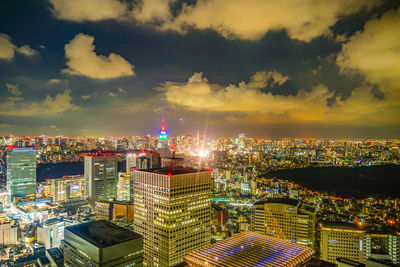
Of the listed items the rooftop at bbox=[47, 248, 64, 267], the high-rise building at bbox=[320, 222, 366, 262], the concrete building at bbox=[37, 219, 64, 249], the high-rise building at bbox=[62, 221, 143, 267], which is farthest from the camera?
the concrete building at bbox=[37, 219, 64, 249]

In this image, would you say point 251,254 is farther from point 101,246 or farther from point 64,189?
point 64,189

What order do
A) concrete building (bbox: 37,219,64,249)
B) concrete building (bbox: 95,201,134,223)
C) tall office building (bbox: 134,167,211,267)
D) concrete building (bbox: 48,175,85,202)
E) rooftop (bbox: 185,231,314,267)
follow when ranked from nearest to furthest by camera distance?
rooftop (bbox: 185,231,314,267), tall office building (bbox: 134,167,211,267), concrete building (bbox: 37,219,64,249), concrete building (bbox: 95,201,134,223), concrete building (bbox: 48,175,85,202)

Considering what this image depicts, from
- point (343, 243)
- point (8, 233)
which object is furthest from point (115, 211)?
point (343, 243)

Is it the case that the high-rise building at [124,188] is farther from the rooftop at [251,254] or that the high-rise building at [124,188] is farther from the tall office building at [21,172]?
the rooftop at [251,254]

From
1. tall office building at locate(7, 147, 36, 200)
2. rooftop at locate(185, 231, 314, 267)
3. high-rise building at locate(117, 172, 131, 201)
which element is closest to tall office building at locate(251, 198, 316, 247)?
rooftop at locate(185, 231, 314, 267)

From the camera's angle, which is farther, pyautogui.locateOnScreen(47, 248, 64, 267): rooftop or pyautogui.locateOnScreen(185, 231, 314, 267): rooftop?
pyautogui.locateOnScreen(47, 248, 64, 267): rooftop

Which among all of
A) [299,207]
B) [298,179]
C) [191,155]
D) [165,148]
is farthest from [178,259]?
[298,179]

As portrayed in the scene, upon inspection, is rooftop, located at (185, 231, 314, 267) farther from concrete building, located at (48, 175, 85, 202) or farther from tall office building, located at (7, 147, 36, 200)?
tall office building, located at (7, 147, 36, 200)

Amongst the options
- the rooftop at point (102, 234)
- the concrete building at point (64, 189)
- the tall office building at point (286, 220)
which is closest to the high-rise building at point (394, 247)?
the tall office building at point (286, 220)
